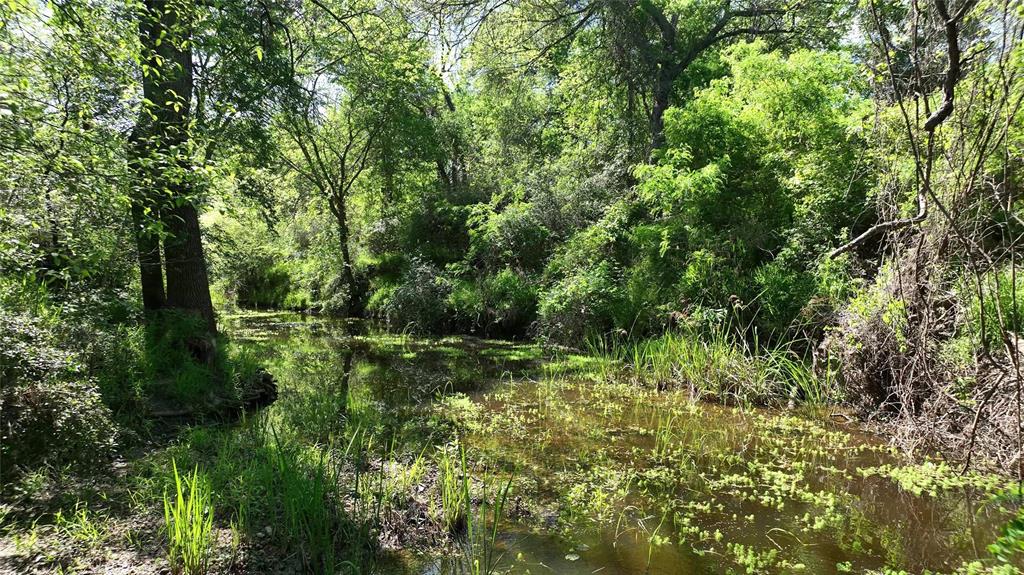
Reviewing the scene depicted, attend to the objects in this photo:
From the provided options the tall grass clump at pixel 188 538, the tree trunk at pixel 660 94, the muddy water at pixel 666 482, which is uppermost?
the tree trunk at pixel 660 94

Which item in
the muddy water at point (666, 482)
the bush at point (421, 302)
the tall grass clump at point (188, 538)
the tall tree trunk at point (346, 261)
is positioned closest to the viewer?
the tall grass clump at point (188, 538)

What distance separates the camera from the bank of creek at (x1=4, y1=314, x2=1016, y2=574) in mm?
3242

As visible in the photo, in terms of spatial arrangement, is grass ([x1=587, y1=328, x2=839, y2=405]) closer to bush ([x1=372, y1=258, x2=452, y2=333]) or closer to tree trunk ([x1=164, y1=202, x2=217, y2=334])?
tree trunk ([x1=164, y1=202, x2=217, y2=334])

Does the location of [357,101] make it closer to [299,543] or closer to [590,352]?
[590,352]

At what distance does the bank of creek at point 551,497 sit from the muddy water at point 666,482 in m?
0.02

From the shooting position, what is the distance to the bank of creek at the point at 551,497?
128 inches

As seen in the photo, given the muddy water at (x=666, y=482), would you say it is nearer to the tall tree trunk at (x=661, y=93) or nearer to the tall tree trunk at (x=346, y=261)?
the tall tree trunk at (x=661, y=93)

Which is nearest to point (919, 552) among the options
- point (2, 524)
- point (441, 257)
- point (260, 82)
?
point (2, 524)

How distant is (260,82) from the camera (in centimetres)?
825

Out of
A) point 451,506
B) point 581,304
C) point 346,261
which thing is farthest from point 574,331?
point 346,261

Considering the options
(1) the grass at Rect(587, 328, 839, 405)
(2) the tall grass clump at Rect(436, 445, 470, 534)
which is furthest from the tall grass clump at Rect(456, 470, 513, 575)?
(1) the grass at Rect(587, 328, 839, 405)

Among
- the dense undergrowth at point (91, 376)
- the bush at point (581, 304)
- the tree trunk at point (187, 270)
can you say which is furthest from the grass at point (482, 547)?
the bush at point (581, 304)

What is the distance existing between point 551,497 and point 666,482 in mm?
1090

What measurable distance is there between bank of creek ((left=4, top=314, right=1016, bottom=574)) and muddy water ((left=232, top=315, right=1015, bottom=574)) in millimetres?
18
